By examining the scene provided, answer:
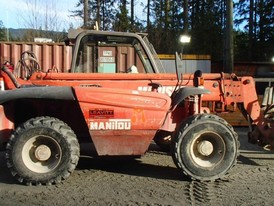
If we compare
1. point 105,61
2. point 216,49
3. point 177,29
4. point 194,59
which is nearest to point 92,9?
point 177,29

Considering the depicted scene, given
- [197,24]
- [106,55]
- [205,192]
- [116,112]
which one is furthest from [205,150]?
[197,24]

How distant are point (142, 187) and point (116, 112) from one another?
111cm

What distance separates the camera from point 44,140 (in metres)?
6.36

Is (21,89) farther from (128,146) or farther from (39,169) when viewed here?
(128,146)

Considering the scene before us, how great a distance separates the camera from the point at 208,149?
6.53m

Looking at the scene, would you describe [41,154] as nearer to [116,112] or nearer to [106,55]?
[116,112]

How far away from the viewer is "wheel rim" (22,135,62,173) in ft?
20.6

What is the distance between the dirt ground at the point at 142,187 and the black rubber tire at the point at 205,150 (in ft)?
0.58

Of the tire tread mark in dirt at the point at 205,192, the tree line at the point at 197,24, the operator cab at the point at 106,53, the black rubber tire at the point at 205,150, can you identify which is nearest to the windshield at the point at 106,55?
the operator cab at the point at 106,53

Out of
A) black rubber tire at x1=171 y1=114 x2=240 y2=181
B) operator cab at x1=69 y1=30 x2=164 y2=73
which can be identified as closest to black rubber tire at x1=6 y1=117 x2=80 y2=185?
operator cab at x1=69 y1=30 x2=164 y2=73

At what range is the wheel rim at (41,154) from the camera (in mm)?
6273

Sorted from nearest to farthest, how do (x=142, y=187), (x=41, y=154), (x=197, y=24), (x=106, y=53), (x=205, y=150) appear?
(x=142, y=187) < (x=41, y=154) < (x=205, y=150) < (x=106, y=53) < (x=197, y=24)

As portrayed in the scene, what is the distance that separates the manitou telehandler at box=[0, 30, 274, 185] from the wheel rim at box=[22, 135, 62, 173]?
0.05 feet

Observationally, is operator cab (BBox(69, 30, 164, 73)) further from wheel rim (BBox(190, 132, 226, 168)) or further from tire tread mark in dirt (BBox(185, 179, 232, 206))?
tire tread mark in dirt (BBox(185, 179, 232, 206))
